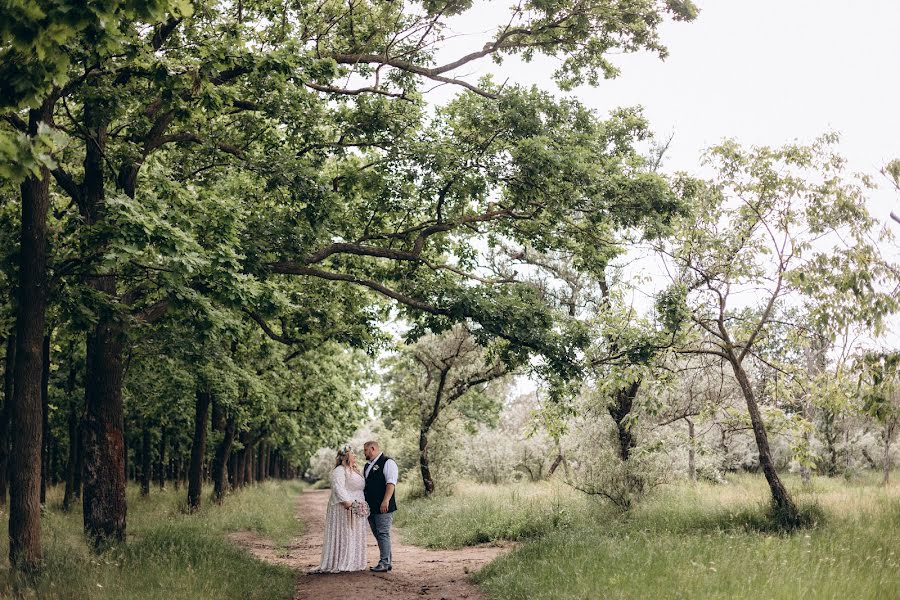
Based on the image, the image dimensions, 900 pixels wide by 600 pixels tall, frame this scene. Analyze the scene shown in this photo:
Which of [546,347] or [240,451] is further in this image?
[240,451]

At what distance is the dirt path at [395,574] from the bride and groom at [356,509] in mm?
310

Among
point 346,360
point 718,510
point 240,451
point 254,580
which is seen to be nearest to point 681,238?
point 718,510

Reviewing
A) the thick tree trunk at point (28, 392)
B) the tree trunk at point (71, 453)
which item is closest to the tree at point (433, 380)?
the tree trunk at point (71, 453)

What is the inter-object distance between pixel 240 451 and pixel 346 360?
9.59 meters

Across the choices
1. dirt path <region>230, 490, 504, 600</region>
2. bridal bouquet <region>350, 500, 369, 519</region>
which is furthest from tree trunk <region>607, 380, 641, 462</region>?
bridal bouquet <region>350, 500, 369, 519</region>

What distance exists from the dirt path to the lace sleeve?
1.27 metres

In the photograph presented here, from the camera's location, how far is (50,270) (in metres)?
11.5

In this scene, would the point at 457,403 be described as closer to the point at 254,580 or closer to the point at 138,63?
the point at 254,580

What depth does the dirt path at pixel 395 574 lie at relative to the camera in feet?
34.7

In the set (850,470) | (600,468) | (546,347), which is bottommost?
(850,470)

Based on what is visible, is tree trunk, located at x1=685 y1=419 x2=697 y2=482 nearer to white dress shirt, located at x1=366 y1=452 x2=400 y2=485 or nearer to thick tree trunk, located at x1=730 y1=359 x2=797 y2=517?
thick tree trunk, located at x1=730 y1=359 x2=797 y2=517

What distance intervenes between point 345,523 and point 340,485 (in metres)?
0.68

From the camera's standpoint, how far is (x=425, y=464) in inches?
1199

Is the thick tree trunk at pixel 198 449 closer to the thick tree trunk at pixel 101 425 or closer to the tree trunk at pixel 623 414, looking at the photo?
the thick tree trunk at pixel 101 425
